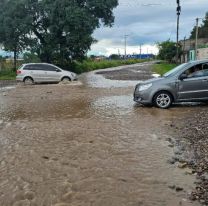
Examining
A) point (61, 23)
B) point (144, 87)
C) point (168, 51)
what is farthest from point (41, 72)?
point (168, 51)

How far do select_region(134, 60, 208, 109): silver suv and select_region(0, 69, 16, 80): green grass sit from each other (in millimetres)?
26464

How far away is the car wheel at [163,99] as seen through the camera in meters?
14.3

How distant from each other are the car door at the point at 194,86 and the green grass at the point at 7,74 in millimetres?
27114

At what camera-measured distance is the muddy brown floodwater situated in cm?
555

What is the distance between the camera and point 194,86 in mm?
14148

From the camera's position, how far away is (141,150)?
8.15m

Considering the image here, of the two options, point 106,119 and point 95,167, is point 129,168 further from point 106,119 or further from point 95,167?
point 106,119

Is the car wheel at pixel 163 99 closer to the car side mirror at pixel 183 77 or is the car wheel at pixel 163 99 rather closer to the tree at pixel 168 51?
the car side mirror at pixel 183 77

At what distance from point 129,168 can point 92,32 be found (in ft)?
121

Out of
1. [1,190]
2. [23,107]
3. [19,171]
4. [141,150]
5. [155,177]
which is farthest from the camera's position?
[23,107]

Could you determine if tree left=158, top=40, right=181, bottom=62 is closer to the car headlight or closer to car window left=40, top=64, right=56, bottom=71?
car window left=40, top=64, right=56, bottom=71

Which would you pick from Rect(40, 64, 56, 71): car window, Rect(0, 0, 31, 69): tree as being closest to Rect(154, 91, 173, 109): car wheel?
Rect(40, 64, 56, 71): car window

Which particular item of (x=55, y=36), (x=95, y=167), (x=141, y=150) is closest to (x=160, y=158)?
(x=141, y=150)

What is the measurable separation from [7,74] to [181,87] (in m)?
30.4
